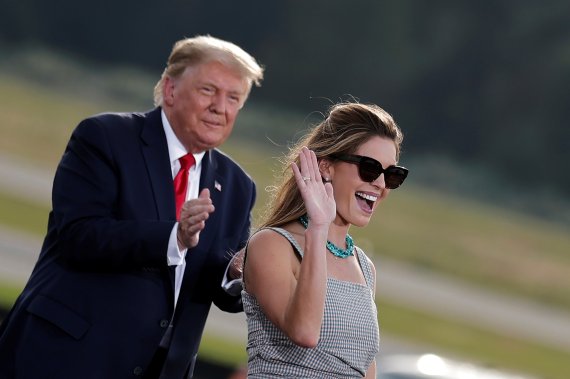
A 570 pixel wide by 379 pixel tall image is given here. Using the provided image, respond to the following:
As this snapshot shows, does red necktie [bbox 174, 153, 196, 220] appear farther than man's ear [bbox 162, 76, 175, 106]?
No

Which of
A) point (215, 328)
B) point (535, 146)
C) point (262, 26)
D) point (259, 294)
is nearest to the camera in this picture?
point (259, 294)

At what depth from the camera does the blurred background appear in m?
26.4

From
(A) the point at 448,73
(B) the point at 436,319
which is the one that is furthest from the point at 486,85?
(B) the point at 436,319

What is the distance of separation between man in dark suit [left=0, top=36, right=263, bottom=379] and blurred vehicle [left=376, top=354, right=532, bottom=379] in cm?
298

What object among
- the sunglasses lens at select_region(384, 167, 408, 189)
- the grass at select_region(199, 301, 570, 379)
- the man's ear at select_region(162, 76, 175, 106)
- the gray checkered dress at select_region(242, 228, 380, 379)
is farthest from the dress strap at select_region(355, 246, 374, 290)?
the grass at select_region(199, 301, 570, 379)

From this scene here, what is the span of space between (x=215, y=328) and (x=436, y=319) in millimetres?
5453

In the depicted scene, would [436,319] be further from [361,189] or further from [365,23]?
[365,23]

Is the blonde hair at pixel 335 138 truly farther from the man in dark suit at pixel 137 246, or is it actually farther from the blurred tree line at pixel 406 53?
the blurred tree line at pixel 406 53

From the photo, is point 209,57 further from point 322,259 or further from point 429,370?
point 429,370

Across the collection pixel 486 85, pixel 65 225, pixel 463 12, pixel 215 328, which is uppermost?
pixel 463 12

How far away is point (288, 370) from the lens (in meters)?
3.47

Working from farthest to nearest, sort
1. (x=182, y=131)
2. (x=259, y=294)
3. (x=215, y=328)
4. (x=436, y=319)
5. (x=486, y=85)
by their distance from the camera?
(x=486, y=85) → (x=436, y=319) → (x=215, y=328) → (x=182, y=131) → (x=259, y=294)

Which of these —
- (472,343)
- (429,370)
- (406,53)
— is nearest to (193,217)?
(429,370)

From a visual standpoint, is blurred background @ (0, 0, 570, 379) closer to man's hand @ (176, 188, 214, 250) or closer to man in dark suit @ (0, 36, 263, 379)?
man in dark suit @ (0, 36, 263, 379)
